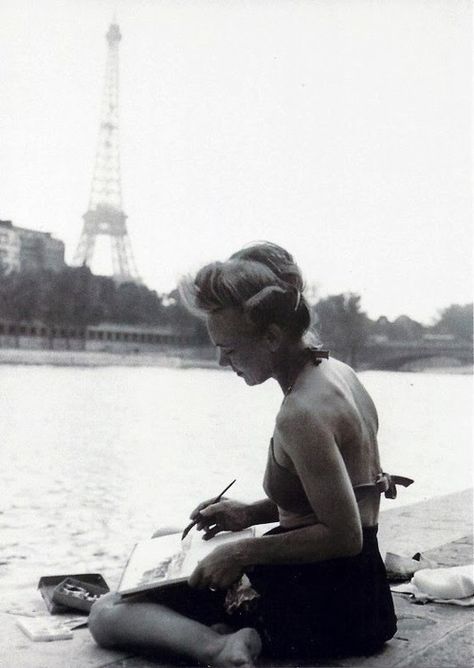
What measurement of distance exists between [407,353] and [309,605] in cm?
5440

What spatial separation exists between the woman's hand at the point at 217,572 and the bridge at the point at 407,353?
5091 cm

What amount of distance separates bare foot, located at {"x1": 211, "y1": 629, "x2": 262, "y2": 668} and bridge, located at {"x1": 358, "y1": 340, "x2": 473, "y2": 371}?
5087 cm

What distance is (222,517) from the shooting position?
316 centimetres

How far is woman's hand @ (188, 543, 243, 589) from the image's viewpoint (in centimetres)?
266

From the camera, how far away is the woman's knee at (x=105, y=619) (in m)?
2.94

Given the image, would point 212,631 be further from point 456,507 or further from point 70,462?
point 70,462

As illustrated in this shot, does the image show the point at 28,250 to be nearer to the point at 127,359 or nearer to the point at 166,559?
the point at 127,359

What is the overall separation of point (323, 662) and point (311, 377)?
88 centimetres

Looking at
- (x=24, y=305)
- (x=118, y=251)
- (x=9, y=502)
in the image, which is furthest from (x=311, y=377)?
(x=118, y=251)

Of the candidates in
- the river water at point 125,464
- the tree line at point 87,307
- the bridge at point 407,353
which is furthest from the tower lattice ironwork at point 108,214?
the river water at point 125,464

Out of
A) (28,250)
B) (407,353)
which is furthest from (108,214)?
(407,353)

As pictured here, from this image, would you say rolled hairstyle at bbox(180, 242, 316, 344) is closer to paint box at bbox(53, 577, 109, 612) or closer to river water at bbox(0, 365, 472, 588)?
paint box at bbox(53, 577, 109, 612)

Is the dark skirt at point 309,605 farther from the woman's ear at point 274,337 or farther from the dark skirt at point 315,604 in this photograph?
the woman's ear at point 274,337

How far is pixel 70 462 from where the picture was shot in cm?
1141
